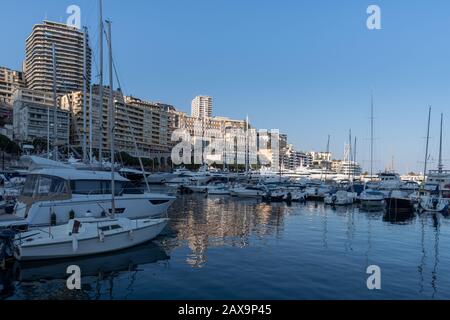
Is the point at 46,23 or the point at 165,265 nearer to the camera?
the point at 165,265

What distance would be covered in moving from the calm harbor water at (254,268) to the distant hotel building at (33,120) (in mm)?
117455

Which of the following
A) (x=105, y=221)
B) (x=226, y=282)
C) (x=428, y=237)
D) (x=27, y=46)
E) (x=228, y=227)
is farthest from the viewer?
(x=27, y=46)

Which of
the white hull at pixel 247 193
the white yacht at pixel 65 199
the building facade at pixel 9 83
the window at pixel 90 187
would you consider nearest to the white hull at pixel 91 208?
the white yacht at pixel 65 199

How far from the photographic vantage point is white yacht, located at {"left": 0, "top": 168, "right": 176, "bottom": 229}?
20469mm

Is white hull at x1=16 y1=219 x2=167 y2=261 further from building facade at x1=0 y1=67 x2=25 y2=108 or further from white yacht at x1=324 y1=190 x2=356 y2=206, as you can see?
building facade at x1=0 y1=67 x2=25 y2=108

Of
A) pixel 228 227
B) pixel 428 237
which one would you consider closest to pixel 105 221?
pixel 228 227

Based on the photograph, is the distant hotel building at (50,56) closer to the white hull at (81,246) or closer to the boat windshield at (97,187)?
the boat windshield at (97,187)

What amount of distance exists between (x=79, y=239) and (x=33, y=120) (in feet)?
423

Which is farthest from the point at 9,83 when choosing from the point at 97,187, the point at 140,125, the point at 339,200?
the point at 97,187

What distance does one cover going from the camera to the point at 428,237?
83.5 ft

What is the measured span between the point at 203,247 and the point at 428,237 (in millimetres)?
16000

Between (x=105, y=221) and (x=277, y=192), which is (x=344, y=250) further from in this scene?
(x=277, y=192)

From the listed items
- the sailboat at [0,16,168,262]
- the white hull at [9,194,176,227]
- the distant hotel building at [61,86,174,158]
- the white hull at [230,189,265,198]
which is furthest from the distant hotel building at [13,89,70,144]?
the sailboat at [0,16,168,262]

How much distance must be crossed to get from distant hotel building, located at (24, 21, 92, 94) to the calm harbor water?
157199 millimetres
